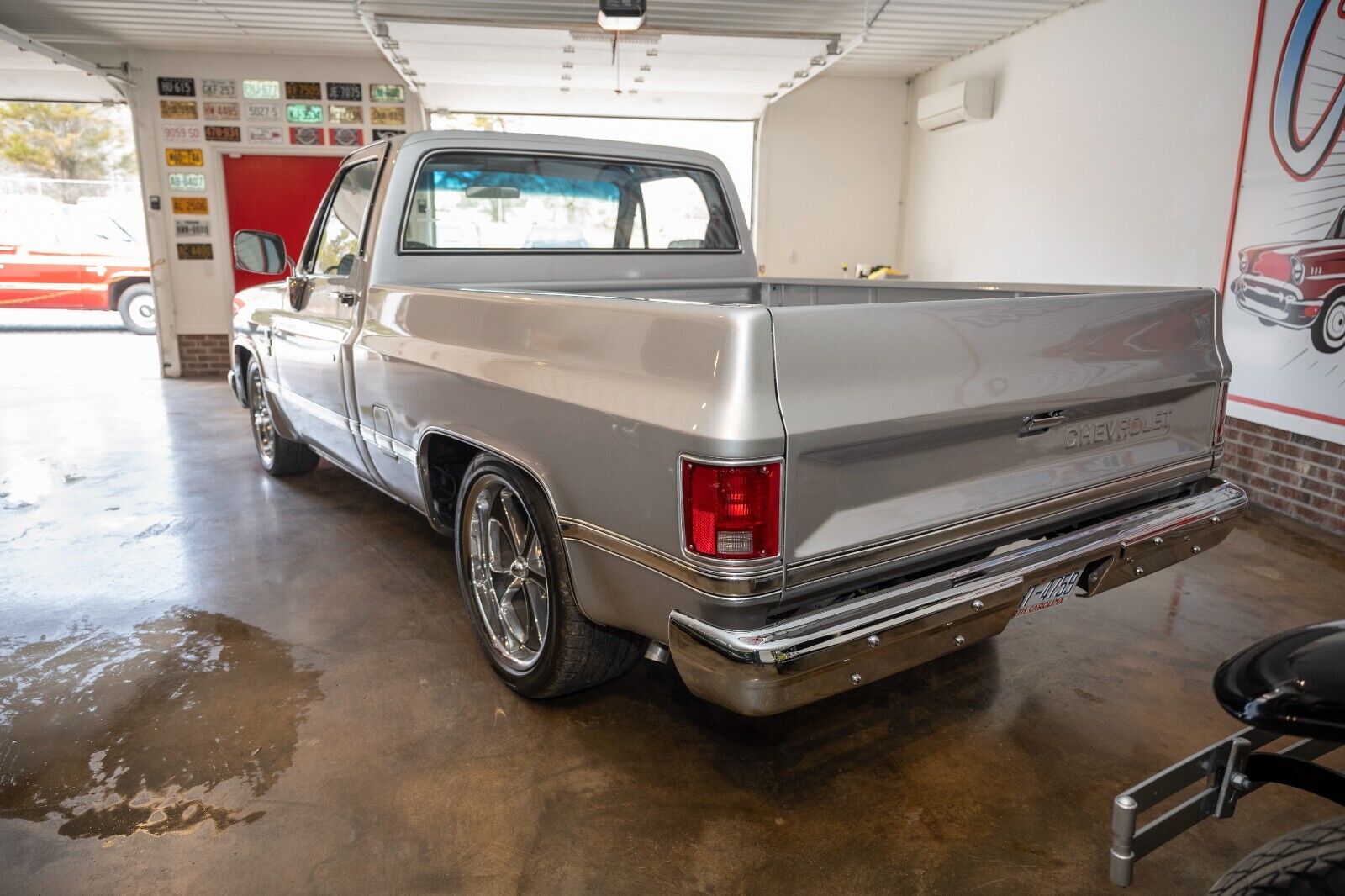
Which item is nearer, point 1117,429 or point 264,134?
point 1117,429

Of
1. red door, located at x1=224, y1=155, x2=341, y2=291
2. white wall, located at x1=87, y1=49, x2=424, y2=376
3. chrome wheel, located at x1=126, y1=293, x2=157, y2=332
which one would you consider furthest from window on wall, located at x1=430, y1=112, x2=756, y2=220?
chrome wheel, located at x1=126, y1=293, x2=157, y2=332

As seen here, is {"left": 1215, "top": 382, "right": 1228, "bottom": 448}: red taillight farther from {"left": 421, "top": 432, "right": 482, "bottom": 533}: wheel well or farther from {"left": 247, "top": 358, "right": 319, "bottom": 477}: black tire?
{"left": 247, "top": 358, "right": 319, "bottom": 477}: black tire

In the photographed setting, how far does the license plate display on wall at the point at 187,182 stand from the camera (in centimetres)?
918

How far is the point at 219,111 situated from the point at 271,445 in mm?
5851

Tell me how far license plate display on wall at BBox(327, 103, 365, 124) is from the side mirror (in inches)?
240

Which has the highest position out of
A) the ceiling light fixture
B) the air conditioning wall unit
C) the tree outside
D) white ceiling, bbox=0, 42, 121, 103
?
the tree outside

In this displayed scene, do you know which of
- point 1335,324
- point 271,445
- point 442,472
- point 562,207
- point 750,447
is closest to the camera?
point 750,447

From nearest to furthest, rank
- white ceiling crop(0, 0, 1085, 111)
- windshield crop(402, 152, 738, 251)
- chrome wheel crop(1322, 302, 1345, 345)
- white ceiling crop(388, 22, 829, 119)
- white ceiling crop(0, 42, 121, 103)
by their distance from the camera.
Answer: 1. windshield crop(402, 152, 738, 251)
2. chrome wheel crop(1322, 302, 1345, 345)
3. white ceiling crop(0, 0, 1085, 111)
4. white ceiling crop(388, 22, 829, 119)
5. white ceiling crop(0, 42, 121, 103)

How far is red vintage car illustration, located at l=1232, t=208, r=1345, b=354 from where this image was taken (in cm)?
445

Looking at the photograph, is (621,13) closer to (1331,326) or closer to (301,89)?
(1331,326)

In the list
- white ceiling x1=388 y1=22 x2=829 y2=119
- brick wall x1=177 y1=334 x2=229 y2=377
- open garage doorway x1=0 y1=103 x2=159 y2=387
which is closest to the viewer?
white ceiling x1=388 y1=22 x2=829 y2=119

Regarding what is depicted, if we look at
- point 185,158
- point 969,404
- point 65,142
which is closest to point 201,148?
→ point 185,158

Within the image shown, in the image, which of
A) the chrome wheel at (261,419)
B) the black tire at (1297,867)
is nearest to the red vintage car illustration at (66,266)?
the chrome wheel at (261,419)

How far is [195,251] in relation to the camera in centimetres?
941
